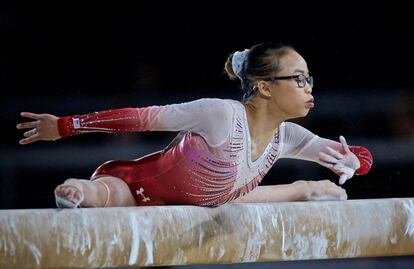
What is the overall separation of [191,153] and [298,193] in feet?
1.86

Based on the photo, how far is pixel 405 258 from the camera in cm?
482

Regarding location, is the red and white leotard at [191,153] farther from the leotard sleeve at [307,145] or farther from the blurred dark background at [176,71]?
the blurred dark background at [176,71]

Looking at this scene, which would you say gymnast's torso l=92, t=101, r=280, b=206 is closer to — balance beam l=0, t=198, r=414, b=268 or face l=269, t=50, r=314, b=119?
face l=269, t=50, r=314, b=119

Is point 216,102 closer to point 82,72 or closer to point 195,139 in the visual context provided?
point 195,139

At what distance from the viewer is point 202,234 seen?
234cm

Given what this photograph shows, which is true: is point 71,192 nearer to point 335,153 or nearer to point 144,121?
point 144,121

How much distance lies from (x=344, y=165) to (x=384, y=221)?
1.11 feet

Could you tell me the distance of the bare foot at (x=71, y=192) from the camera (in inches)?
90.4

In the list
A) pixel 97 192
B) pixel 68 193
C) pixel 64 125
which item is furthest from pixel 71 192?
pixel 64 125

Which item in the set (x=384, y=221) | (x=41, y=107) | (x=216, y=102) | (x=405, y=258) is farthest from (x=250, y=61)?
(x=405, y=258)

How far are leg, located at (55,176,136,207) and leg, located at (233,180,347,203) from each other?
478mm

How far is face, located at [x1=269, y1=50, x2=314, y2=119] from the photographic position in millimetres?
2732

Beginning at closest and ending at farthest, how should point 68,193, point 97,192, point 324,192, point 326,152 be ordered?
point 68,193 < point 97,192 < point 326,152 < point 324,192

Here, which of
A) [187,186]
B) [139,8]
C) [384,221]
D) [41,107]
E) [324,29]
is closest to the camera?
[384,221]
